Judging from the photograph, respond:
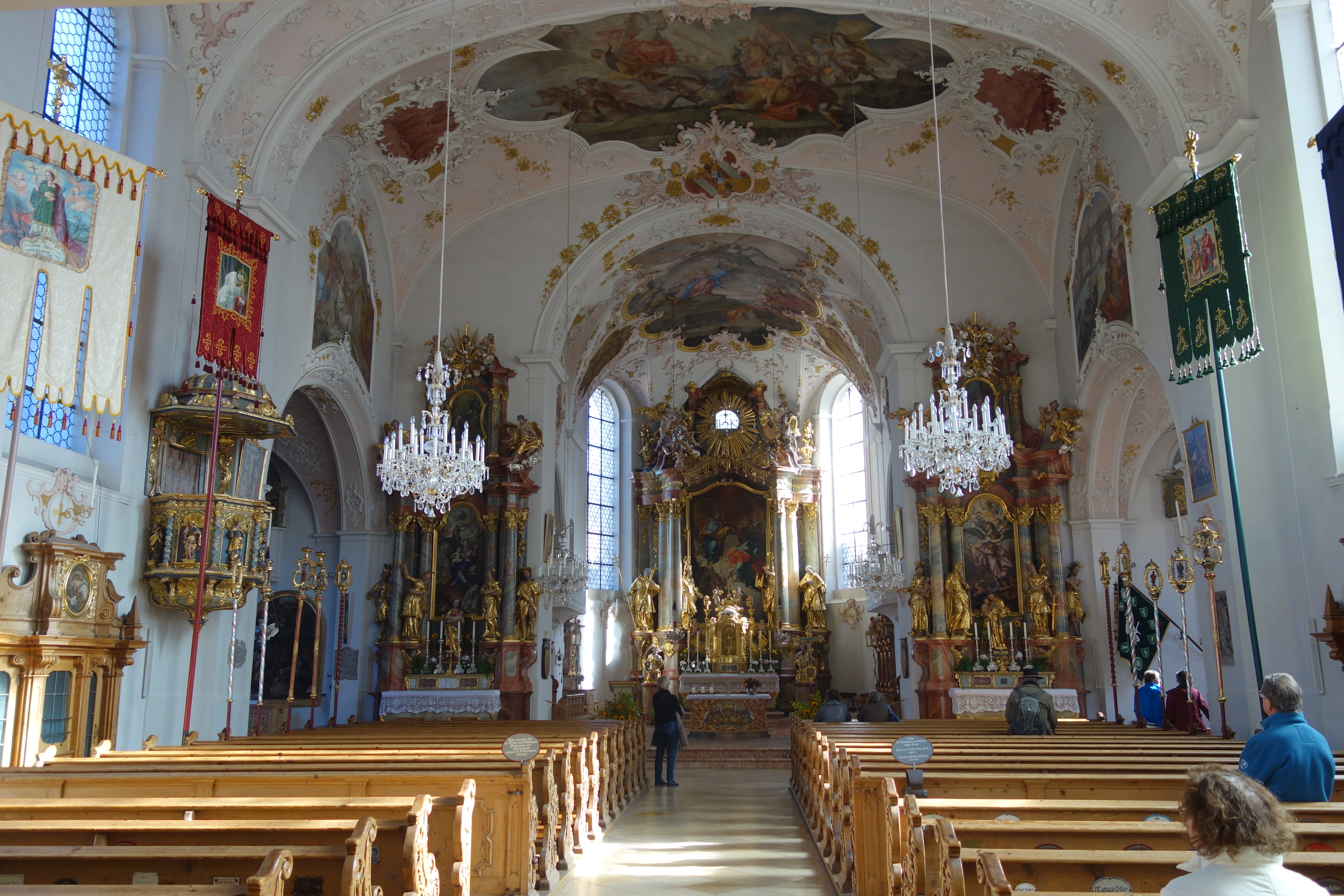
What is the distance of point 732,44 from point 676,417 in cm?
1351

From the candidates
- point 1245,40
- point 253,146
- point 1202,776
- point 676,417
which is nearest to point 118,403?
point 253,146

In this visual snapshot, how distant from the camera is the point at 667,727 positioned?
544 inches

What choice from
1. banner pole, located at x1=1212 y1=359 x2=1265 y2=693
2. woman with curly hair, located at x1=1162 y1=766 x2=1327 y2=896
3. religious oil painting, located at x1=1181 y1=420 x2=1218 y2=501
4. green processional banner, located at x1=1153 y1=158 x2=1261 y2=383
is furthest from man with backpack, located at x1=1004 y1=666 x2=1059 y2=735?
woman with curly hair, located at x1=1162 y1=766 x2=1327 y2=896

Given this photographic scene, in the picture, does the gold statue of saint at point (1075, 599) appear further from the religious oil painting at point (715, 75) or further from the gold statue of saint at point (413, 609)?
the gold statue of saint at point (413, 609)

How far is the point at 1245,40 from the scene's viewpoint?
410 inches

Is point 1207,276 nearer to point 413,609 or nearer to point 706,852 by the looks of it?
point 706,852

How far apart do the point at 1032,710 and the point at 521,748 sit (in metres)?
5.34

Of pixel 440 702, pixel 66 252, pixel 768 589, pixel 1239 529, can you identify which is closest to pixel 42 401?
pixel 66 252

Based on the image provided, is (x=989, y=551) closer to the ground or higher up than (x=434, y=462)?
closer to the ground

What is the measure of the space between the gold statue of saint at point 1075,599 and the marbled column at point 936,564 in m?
1.80

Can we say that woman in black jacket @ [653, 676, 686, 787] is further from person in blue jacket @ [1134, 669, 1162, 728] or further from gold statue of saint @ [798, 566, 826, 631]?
gold statue of saint @ [798, 566, 826, 631]

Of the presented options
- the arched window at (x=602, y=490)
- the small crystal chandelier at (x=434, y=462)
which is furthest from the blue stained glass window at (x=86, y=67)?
the arched window at (x=602, y=490)

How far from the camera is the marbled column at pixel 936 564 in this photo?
1617 centimetres

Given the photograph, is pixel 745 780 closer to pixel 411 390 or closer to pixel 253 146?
pixel 411 390
